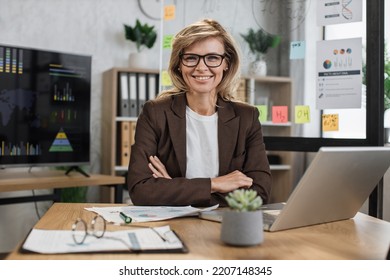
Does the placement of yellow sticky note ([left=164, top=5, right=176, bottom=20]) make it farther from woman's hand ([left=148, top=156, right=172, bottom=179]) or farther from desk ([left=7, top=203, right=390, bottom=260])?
desk ([left=7, top=203, right=390, bottom=260])

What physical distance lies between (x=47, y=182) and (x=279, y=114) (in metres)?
1.35

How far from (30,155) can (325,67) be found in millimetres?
1813

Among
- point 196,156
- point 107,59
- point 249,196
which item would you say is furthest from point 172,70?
point 107,59

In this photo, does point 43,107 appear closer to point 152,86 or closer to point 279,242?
point 152,86

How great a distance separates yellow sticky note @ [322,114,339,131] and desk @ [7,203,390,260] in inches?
38.0

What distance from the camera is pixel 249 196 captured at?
975 millimetres

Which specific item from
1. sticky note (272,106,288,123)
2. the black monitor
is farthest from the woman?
the black monitor

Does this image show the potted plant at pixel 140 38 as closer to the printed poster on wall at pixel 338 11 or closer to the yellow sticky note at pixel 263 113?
the yellow sticky note at pixel 263 113

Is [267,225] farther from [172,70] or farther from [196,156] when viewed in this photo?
[172,70]

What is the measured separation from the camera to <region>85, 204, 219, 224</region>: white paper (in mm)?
1253

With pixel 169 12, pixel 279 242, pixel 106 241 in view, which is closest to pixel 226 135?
pixel 279 242

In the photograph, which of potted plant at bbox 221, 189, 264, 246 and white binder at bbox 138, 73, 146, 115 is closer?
potted plant at bbox 221, 189, 264, 246

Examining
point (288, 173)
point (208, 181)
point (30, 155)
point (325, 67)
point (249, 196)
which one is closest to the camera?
point (249, 196)

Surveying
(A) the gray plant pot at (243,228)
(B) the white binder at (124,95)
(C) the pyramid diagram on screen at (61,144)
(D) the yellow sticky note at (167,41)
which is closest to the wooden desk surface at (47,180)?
(C) the pyramid diagram on screen at (61,144)
